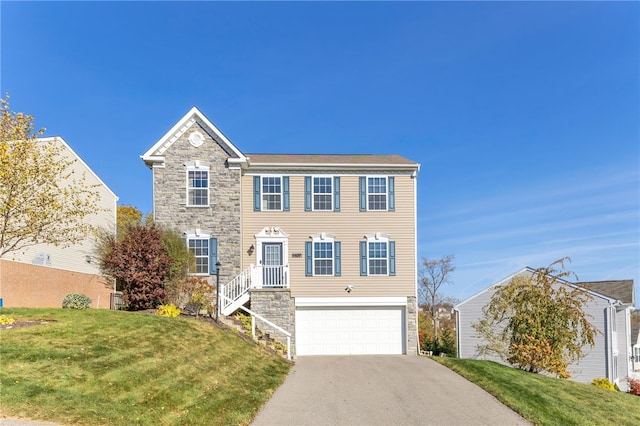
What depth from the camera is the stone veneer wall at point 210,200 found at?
1944 centimetres

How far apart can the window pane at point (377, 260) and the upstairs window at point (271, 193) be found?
4178mm

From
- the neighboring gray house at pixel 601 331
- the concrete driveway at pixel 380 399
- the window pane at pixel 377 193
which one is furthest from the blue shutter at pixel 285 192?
the neighboring gray house at pixel 601 331

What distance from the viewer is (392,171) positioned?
20359 mm

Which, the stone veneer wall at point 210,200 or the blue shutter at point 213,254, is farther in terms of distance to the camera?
the stone veneer wall at point 210,200

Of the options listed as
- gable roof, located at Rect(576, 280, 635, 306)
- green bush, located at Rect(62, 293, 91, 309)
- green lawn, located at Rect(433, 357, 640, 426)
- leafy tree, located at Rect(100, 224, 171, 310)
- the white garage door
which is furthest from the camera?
gable roof, located at Rect(576, 280, 635, 306)

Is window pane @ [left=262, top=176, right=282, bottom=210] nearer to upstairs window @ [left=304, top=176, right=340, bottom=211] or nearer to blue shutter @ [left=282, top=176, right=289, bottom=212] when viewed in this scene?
blue shutter @ [left=282, top=176, right=289, bottom=212]

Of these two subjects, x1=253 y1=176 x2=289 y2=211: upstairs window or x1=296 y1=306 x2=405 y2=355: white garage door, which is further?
x1=253 y1=176 x2=289 y2=211: upstairs window


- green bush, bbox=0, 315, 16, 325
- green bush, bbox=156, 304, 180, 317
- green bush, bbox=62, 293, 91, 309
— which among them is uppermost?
green bush, bbox=0, 315, 16, 325

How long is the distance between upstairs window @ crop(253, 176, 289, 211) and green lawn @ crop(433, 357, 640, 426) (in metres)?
9.57

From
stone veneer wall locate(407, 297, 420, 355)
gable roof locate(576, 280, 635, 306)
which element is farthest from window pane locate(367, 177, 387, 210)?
gable roof locate(576, 280, 635, 306)

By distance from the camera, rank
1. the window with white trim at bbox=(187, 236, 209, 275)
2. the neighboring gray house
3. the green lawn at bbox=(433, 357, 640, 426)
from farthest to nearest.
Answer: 1. the neighboring gray house
2. the window with white trim at bbox=(187, 236, 209, 275)
3. the green lawn at bbox=(433, 357, 640, 426)

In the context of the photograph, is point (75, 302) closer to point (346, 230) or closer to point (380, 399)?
point (380, 399)

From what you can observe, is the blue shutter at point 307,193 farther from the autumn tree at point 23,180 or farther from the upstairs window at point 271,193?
the autumn tree at point 23,180

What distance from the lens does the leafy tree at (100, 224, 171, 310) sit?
1686 centimetres
